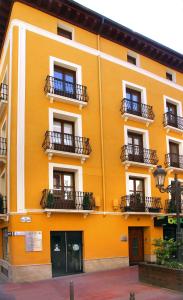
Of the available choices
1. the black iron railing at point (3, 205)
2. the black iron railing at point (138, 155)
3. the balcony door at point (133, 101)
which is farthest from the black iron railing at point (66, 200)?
the balcony door at point (133, 101)

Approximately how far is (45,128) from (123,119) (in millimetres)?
5601

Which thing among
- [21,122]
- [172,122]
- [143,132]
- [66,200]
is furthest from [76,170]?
[172,122]

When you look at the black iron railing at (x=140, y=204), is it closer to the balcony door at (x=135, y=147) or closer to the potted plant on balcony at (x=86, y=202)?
the balcony door at (x=135, y=147)

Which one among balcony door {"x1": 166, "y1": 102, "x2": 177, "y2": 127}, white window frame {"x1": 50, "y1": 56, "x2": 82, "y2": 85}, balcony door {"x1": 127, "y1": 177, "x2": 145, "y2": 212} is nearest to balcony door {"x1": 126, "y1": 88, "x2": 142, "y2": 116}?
balcony door {"x1": 166, "y1": 102, "x2": 177, "y2": 127}

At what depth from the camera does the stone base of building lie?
20.1 meters

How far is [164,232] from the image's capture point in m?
24.2

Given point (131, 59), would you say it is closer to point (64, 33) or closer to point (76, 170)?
point (64, 33)

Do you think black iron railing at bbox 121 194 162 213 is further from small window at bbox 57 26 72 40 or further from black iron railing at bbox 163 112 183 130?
small window at bbox 57 26 72 40

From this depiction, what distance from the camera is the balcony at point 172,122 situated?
2552 cm

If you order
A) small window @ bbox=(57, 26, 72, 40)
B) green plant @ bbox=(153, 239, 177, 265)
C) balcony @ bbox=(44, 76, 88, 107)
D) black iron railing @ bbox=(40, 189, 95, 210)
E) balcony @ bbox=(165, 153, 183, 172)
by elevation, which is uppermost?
small window @ bbox=(57, 26, 72, 40)

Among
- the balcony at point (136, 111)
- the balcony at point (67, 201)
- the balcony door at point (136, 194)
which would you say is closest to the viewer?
the balcony at point (67, 201)

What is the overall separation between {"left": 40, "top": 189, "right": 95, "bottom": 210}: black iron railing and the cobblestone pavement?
11.5ft

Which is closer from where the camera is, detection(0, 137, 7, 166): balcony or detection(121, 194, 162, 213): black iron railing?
detection(0, 137, 7, 166): balcony

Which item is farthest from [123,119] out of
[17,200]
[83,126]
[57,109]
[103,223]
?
[17,200]
